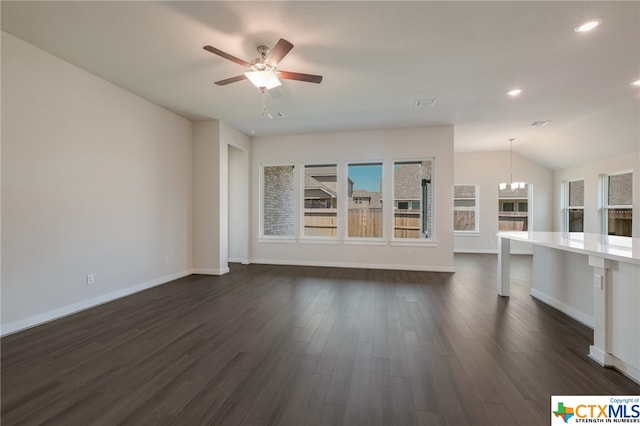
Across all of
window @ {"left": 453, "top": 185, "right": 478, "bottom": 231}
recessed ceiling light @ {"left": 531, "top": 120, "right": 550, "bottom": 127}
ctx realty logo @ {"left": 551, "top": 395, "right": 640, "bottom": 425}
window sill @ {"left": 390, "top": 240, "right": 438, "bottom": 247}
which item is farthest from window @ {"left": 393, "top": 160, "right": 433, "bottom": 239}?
ctx realty logo @ {"left": 551, "top": 395, "right": 640, "bottom": 425}

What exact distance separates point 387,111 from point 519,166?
596cm

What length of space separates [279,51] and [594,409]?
3.72m

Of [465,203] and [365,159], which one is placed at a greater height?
[365,159]

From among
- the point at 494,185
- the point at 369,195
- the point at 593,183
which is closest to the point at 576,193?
the point at 593,183

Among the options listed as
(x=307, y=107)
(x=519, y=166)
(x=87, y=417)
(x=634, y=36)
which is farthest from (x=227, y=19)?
(x=519, y=166)

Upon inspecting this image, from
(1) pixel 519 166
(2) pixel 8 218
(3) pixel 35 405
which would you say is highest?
(1) pixel 519 166

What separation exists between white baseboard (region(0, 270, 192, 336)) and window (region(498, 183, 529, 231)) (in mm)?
9488

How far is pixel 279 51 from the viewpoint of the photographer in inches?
99.9

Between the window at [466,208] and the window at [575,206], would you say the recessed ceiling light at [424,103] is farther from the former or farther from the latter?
the window at [575,206]

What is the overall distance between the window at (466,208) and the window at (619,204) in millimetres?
2867

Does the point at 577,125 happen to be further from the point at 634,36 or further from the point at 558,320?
the point at 558,320

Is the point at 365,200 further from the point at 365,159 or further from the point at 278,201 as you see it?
the point at 278,201

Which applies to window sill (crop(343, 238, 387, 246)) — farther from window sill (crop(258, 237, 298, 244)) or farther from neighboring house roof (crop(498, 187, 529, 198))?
neighboring house roof (crop(498, 187, 529, 198))

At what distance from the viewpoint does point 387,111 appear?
487cm
